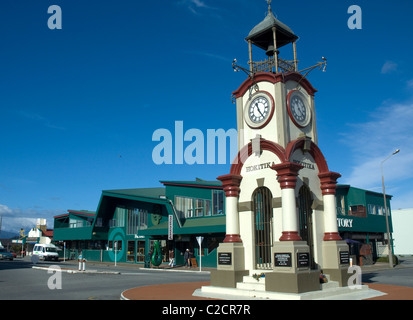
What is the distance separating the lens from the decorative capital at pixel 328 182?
15.7 meters

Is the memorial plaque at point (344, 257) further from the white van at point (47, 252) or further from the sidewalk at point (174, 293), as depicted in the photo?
the white van at point (47, 252)

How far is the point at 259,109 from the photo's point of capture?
52.9 ft

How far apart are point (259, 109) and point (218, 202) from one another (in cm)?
1961

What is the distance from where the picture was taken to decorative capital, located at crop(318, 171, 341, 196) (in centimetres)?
1572

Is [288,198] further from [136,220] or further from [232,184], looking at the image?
[136,220]

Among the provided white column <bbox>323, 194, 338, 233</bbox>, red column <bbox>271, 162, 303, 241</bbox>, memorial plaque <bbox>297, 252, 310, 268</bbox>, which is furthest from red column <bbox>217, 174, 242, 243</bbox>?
white column <bbox>323, 194, 338, 233</bbox>

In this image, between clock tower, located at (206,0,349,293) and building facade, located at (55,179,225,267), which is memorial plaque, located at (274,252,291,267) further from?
building facade, located at (55,179,225,267)

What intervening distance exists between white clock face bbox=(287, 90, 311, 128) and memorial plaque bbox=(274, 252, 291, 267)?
17.8ft

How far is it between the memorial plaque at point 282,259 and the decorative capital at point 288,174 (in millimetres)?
2358

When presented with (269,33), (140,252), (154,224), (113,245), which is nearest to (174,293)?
(269,33)

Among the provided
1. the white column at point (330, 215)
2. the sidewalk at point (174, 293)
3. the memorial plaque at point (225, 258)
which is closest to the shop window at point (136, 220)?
the sidewalk at point (174, 293)
